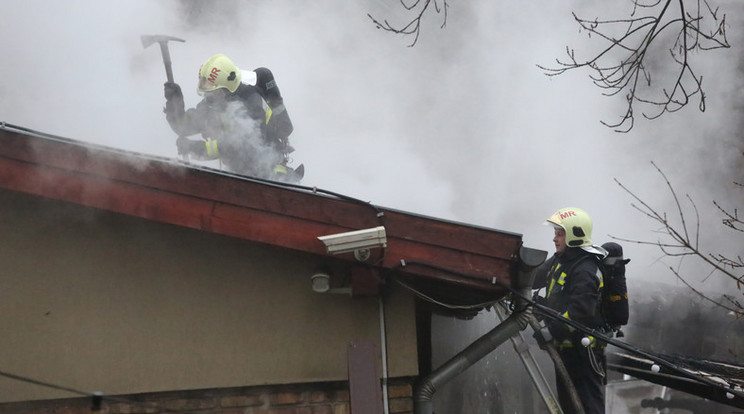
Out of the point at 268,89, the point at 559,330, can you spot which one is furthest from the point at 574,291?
the point at 268,89

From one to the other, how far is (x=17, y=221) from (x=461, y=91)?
787 cm

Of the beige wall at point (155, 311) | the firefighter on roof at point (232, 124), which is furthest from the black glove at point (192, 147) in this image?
the beige wall at point (155, 311)

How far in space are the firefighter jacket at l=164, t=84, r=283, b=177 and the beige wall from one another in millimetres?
1817

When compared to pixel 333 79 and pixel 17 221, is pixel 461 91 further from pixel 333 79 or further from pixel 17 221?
pixel 17 221

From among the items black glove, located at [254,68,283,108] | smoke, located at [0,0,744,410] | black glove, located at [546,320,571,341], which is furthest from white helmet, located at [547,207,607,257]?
smoke, located at [0,0,744,410]

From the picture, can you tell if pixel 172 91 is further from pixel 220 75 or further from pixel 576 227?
pixel 576 227

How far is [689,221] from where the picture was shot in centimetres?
1213

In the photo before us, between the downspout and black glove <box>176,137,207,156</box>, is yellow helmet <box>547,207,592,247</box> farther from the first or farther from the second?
black glove <box>176,137,207,156</box>

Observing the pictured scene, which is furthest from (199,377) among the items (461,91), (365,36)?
(461,91)

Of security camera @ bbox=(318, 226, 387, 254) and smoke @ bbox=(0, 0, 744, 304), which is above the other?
smoke @ bbox=(0, 0, 744, 304)

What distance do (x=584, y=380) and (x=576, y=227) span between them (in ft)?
3.11

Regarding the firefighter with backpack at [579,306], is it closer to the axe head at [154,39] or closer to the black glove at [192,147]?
the black glove at [192,147]

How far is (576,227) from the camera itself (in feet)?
18.2

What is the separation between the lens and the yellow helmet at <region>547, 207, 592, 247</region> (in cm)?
553
